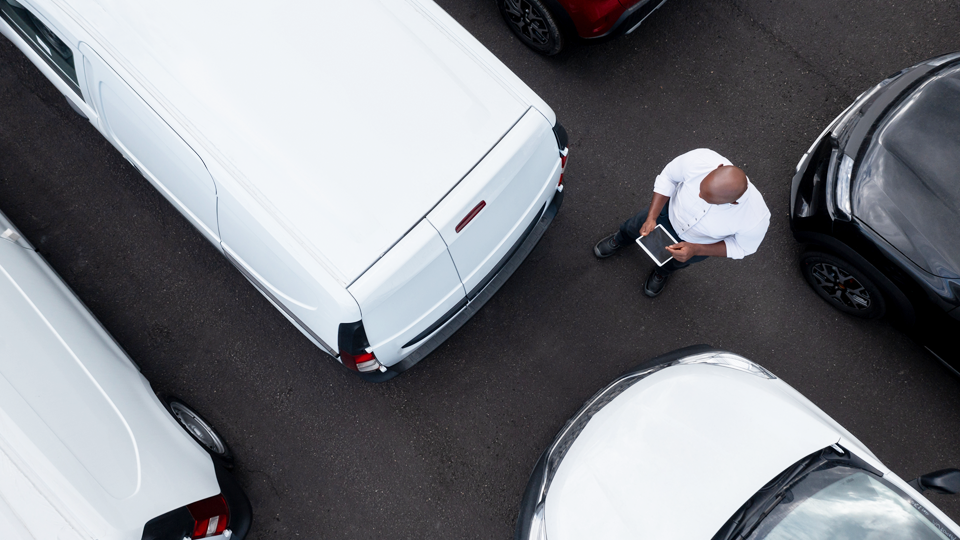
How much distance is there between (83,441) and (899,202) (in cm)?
480

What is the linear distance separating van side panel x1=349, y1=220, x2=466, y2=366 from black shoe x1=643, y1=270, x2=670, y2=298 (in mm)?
1564

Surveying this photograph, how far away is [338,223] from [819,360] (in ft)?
11.6

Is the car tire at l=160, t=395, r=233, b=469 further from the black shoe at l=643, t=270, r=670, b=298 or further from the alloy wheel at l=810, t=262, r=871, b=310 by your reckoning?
the alloy wheel at l=810, t=262, r=871, b=310

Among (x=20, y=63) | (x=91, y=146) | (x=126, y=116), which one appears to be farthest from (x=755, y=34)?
(x=20, y=63)

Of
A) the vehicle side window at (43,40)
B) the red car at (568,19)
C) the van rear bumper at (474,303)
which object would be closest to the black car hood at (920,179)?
the red car at (568,19)

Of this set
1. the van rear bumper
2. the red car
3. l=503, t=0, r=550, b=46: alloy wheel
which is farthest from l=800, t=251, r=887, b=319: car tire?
l=503, t=0, r=550, b=46: alloy wheel

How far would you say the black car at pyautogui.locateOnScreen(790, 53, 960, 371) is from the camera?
3.17 meters

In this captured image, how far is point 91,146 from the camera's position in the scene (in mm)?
3943

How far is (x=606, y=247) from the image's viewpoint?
379cm

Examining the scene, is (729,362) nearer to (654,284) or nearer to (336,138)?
(654,284)

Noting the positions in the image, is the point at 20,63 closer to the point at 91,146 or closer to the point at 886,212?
the point at 91,146

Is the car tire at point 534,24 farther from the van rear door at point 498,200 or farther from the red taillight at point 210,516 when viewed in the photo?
the red taillight at point 210,516

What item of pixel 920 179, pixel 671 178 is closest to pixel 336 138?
pixel 671 178

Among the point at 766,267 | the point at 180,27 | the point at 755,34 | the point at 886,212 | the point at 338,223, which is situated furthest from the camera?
the point at 755,34
